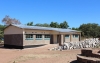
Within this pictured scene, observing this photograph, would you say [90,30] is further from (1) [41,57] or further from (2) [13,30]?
(1) [41,57]

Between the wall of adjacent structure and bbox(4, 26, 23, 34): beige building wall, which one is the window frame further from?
bbox(4, 26, 23, 34): beige building wall

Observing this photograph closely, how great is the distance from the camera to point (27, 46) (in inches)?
998

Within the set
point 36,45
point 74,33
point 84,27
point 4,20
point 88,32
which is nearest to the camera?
point 36,45

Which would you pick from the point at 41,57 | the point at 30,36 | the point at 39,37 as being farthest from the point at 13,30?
the point at 41,57

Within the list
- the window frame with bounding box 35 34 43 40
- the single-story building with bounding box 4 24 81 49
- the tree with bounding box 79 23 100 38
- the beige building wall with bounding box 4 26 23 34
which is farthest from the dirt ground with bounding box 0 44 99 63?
the tree with bounding box 79 23 100 38

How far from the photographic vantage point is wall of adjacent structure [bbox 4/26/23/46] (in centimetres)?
2530

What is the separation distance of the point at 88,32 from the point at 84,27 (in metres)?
4.15

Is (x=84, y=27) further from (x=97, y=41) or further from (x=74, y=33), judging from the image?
(x=97, y=41)

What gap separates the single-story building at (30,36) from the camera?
2517 cm

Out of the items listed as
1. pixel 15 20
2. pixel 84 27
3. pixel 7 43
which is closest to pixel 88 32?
pixel 84 27

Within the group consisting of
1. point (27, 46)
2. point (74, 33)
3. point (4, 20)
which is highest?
point (4, 20)

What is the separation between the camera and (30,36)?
26047 millimetres

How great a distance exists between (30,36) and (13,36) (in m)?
3.62

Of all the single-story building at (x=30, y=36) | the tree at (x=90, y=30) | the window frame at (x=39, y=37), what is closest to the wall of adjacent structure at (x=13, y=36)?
the single-story building at (x=30, y=36)
